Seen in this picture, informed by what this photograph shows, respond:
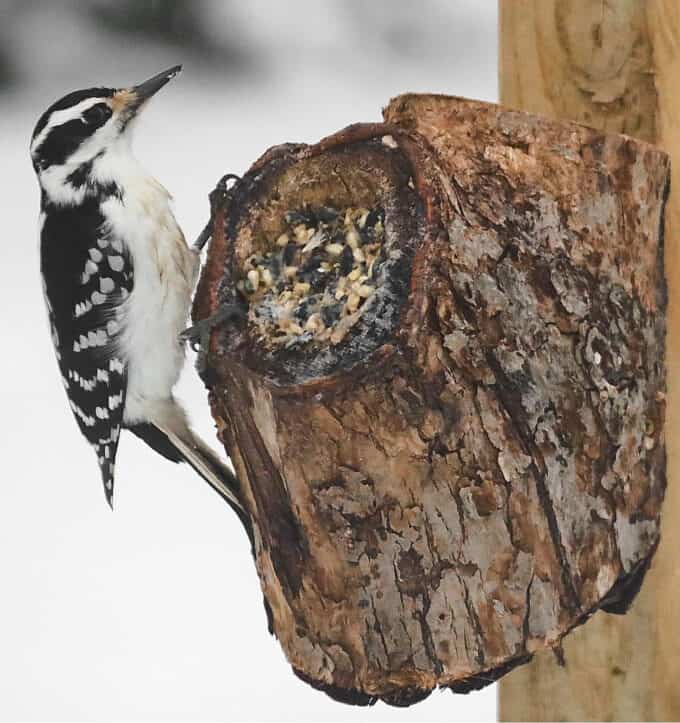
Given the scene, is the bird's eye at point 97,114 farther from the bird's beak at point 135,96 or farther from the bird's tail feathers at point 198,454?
the bird's tail feathers at point 198,454

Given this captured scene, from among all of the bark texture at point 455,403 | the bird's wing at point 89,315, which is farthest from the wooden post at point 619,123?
the bird's wing at point 89,315

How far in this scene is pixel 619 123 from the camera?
2.49 meters

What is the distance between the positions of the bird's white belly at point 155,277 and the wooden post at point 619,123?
2.29 feet

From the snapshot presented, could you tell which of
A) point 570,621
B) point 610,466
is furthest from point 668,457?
point 570,621

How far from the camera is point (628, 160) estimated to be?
2.33 m

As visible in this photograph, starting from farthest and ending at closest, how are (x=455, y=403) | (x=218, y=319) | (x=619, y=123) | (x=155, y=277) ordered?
(x=155, y=277) → (x=619, y=123) → (x=218, y=319) → (x=455, y=403)

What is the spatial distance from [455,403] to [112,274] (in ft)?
2.99

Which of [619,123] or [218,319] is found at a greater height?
[619,123]

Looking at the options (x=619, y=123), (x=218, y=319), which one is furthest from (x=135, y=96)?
(x=619, y=123)

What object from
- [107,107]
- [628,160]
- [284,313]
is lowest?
[284,313]

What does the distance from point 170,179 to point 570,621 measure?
2.33m

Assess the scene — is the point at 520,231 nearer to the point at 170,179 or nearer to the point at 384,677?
the point at 384,677

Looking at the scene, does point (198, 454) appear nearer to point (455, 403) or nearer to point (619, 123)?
point (455, 403)

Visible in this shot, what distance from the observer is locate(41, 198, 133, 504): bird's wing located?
8.93 feet
